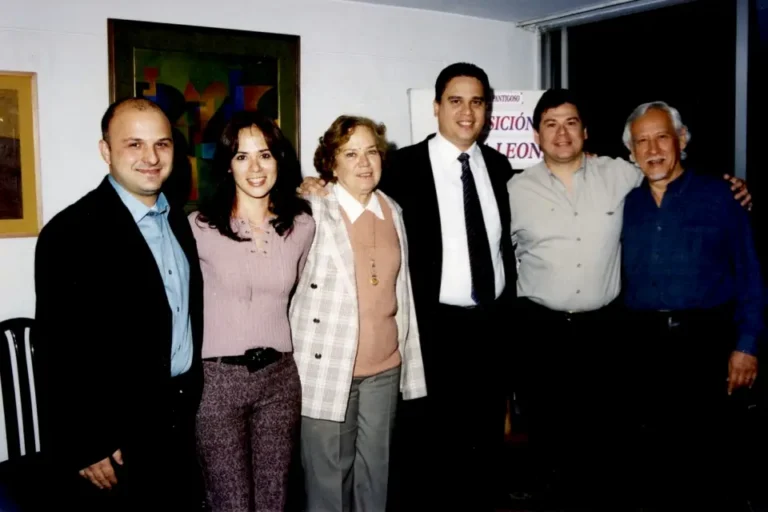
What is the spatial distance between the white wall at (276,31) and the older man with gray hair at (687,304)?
5.38 feet

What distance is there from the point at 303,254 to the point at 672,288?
1.46 meters

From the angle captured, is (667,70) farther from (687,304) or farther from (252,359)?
(252,359)

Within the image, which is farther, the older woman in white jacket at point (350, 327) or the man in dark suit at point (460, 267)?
the man in dark suit at point (460, 267)

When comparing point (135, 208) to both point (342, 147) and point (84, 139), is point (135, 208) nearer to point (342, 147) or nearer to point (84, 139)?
point (342, 147)

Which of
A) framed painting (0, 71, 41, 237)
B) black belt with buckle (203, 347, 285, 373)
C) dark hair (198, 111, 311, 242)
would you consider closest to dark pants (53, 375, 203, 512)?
black belt with buckle (203, 347, 285, 373)

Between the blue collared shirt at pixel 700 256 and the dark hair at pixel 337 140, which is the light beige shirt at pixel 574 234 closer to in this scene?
the blue collared shirt at pixel 700 256

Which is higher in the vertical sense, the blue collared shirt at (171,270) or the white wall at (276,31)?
the white wall at (276,31)

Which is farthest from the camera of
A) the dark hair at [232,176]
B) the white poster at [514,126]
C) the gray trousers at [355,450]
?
the white poster at [514,126]

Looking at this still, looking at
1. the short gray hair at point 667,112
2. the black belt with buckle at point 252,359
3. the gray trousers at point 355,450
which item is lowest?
the gray trousers at point 355,450

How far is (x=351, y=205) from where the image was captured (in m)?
2.23

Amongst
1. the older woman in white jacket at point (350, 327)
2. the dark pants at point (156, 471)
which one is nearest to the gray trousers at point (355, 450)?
the older woman in white jacket at point (350, 327)

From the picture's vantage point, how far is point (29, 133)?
2744 millimetres

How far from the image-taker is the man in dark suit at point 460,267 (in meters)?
2.48

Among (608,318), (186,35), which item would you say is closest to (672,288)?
(608,318)
